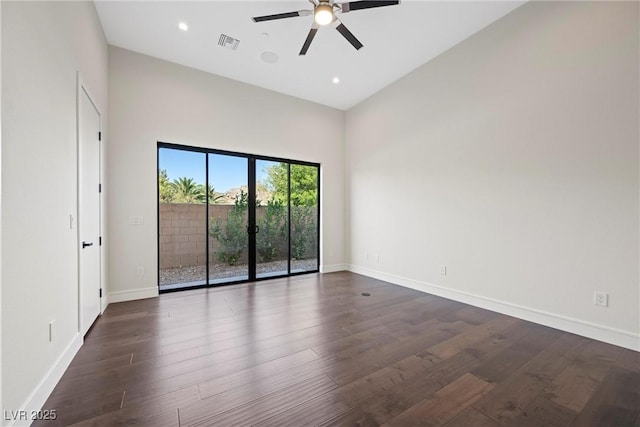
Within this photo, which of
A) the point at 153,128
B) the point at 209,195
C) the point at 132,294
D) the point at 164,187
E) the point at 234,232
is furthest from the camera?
the point at 234,232

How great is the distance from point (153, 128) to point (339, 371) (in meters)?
4.10

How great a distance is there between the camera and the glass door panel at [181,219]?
412cm

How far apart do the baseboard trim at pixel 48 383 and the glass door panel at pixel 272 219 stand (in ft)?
9.38

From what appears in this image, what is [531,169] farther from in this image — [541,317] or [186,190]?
[186,190]

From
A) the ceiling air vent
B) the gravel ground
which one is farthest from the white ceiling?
the gravel ground

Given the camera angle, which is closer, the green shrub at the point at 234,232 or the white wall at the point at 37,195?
the white wall at the point at 37,195

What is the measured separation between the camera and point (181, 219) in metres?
4.26

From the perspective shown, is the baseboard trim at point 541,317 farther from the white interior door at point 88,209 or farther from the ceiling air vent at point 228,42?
the ceiling air vent at point 228,42

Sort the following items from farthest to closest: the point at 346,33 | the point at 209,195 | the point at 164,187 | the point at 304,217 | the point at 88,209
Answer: the point at 304,217 → the point at 209,195 → the point at 164,187 → the point at 346,33 → the point at 88,209

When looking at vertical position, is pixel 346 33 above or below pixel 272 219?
above

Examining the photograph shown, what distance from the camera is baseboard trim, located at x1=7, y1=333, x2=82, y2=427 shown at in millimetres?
1501

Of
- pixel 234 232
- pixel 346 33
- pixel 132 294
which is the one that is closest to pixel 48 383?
pixel 132 294

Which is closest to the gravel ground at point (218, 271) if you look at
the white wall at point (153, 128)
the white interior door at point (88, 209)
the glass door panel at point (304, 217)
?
the glass door panel at point (304, 217)

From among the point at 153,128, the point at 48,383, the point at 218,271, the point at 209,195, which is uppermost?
the point at 153,128
